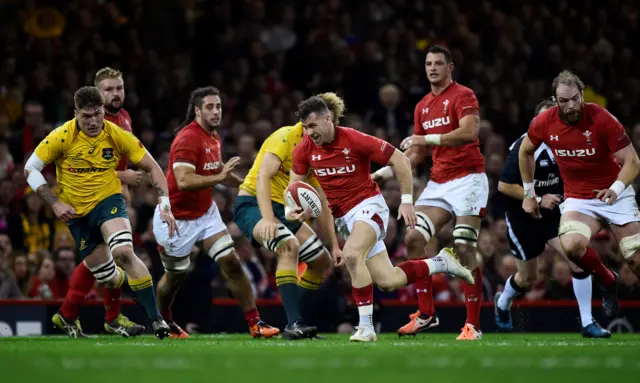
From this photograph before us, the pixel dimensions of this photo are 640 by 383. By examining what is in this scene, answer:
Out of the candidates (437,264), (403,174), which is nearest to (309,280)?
(437,264)

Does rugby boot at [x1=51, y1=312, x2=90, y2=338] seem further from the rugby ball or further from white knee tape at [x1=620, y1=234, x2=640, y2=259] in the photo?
white knee tape at [x1=620, y1=234, x2=640, y2=259]

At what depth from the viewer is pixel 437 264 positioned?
10.9m

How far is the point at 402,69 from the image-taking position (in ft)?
63.0

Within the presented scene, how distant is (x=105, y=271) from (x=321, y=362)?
4.34 m

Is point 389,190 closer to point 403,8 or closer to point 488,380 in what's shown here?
point 403,8

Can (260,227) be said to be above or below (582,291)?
above

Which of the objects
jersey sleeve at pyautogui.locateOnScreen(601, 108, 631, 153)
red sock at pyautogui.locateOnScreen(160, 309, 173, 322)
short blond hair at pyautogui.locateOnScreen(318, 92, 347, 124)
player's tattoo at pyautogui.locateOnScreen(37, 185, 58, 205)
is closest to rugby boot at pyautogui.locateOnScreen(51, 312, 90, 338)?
red sock at pyautogui.locateOnScreen(160, 309, 173, 322)

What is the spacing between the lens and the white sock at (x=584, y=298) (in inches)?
445

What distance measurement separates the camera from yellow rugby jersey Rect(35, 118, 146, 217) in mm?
11148

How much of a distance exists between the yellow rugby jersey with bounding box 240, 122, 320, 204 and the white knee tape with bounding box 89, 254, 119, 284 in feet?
4.81

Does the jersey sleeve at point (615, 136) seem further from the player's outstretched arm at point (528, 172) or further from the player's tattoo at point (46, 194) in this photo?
the player's tattoo at point (46, 194)

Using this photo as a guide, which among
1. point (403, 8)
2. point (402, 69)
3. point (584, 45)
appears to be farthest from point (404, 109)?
point (584, 45)

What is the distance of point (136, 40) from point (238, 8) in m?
2.27

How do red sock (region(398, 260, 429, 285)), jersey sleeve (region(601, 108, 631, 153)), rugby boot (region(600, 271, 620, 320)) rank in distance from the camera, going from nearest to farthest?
red sock (region(398, 260, 429, 285)), jersey sleeve (region(601, 108, 631, 153)), rugby boot (region(600, 271, 620, 320))
